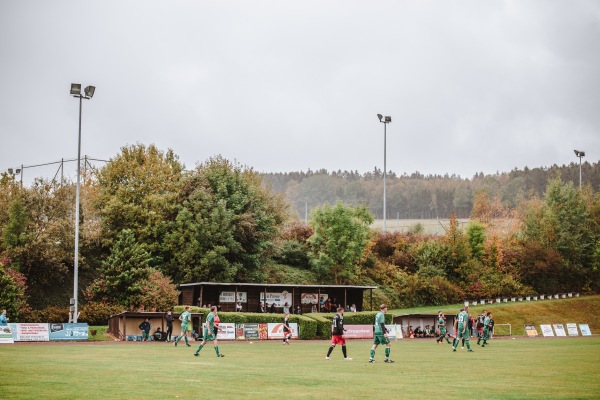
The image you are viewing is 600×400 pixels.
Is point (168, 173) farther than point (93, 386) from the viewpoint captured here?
Yes

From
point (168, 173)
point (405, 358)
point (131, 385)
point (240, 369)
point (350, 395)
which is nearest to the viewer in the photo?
point (350, 395)

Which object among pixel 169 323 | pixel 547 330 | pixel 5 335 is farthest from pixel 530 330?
pixel 5 335

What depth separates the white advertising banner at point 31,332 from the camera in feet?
148

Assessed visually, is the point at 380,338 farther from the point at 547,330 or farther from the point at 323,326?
the point at 547,330

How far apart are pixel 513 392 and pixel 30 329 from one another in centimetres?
3533

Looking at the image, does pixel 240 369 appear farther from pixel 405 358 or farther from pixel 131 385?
pixel 405 358

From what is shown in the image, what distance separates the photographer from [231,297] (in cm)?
5753

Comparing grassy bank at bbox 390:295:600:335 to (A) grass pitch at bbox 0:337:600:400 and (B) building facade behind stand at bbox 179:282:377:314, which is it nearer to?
(B) building facade behind stand at bbox 179:282:377:314

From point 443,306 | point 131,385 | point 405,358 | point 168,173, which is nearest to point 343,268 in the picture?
point 443,306

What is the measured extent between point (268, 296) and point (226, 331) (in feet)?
28.5

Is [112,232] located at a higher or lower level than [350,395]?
higher

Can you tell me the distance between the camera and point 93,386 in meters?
17.5

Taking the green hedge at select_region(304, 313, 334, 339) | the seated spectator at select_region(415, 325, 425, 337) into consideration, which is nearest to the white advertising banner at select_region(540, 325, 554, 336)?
the seated spectator at select_region(415, 325, 425, 337)

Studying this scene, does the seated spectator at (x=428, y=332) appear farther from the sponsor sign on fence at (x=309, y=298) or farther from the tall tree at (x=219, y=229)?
the tall tree at (x=219, y=229)
